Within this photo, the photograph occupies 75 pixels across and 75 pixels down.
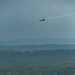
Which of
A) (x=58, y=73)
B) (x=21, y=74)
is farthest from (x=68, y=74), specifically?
(x=21, y=74)

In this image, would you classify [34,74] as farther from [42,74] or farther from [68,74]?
[68,74]

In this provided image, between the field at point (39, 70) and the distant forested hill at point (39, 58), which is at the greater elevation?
the distant forested hill at point (39, 58)

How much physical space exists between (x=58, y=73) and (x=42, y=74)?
7.09 ft

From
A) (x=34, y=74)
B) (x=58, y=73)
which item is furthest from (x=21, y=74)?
(x=58, y=73)

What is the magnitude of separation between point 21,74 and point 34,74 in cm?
135

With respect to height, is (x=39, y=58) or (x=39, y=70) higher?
(x=39, y=58)

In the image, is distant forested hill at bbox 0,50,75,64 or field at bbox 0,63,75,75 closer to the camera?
field at bbox 0,63,75,75

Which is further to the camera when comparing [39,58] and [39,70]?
[39,58]

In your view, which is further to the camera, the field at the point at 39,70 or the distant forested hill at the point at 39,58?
the distant forested hill at the point at 39,58

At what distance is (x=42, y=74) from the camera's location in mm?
37344

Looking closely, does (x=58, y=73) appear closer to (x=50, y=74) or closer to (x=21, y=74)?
(x=50, y=74)

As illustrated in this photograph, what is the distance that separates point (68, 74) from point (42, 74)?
2616mm

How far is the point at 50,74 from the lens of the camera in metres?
38.3

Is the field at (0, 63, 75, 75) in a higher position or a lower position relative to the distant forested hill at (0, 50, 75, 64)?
lower
